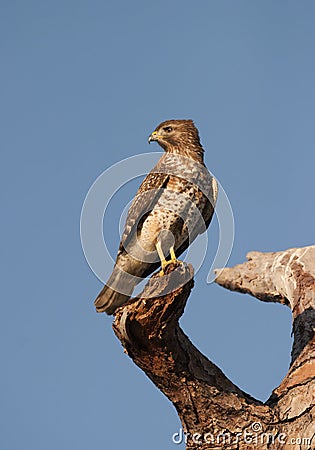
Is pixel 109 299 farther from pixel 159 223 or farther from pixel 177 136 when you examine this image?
pixel 177 136

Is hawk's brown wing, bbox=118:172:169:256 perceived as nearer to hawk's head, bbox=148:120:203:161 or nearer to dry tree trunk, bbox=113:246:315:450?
hawk's head, bbox=148:120:203:161

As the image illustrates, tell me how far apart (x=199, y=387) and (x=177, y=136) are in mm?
3516

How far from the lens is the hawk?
784 cm

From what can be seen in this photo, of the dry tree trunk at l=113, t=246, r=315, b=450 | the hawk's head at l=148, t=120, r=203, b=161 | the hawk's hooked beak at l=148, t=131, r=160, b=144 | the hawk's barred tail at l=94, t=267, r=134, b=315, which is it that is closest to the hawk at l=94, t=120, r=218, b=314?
the hawk's barred tail at l=94, t=267, r=134, b=315

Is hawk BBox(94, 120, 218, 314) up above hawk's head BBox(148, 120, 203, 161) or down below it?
below

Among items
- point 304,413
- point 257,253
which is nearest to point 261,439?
point 304,413

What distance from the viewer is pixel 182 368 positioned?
648cm

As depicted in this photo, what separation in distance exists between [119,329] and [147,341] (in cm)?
26

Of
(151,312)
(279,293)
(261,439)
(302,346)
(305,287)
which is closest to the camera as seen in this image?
(151,312)

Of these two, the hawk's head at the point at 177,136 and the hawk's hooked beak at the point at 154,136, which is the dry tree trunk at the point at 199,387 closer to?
the hawk's head at the point at 177,136

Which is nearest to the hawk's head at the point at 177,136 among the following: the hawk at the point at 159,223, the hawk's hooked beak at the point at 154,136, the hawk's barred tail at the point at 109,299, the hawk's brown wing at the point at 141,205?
the hawk's hooked beak at the point at 154,136

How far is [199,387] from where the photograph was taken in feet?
21.5

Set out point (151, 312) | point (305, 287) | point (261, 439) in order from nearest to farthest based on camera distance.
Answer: point (151, 312) → point (261, 439) → point (305, 287)

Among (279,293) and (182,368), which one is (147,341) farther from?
(279,293)
